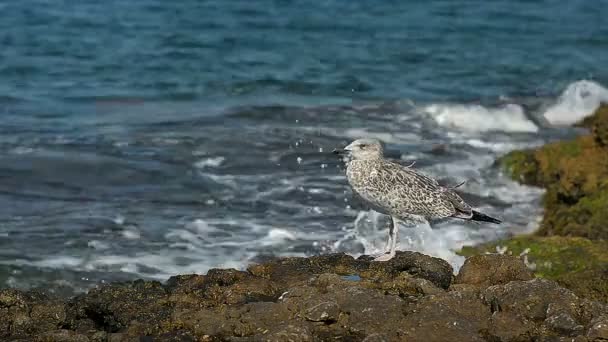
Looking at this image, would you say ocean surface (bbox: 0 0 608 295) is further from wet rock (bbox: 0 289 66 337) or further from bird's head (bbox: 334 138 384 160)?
wet rock (bbox: 0 289 66 337)

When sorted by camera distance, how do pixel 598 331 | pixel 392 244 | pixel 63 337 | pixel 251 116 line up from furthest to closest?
pixel 251 116 → pixel 392 244 → pixel 63 337 → pixel 598 331

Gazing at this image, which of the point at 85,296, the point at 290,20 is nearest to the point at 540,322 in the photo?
the point at 85,296

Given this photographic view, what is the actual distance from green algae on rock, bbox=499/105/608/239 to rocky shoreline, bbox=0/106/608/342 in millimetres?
2075

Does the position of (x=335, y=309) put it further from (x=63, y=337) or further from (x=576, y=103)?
(x=576, y=103)

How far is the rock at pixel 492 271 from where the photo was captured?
247 inches

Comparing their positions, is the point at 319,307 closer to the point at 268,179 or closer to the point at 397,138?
the point at 268,179

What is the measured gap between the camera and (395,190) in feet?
24.5

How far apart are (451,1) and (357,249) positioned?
16.2 metres

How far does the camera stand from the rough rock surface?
17.5ft

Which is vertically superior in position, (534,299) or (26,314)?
(534,299)

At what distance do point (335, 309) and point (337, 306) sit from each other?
26mm

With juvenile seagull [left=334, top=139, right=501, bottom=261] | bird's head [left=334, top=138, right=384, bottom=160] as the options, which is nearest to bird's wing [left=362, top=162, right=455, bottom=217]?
juvenile seagull [left=334, top=139, right=501, bottom=261]

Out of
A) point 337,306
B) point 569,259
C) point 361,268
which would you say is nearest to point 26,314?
point 337,306

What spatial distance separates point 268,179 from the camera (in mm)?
13516
